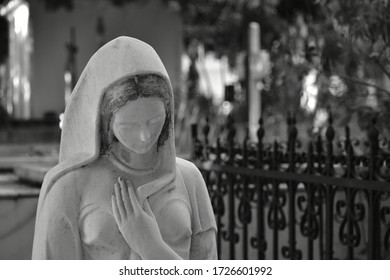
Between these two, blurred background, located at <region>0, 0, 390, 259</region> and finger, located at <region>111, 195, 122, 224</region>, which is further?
blurred background, located at <region>0, 0, 390, 259</region>

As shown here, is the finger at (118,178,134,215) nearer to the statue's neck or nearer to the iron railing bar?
the statue's neck

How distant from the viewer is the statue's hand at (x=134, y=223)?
3289mm

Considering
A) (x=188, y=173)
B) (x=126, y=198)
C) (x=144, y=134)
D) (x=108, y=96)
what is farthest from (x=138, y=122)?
(x=188, y=173)

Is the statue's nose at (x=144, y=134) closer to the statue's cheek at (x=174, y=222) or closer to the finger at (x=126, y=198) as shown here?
the finger at (x=126, y=198)

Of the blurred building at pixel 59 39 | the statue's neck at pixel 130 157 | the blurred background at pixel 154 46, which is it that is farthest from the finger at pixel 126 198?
the blurred building at pixel 59 39

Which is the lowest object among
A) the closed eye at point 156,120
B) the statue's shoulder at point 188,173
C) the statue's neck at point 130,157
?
the statue's shoulder at point 188,173

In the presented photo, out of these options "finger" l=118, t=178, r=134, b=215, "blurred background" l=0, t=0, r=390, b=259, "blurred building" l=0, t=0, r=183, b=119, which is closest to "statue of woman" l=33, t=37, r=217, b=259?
"finger" l=118, t=178, r=134, b=215

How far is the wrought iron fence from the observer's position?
5.30 meters

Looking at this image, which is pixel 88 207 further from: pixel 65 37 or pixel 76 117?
pixel 65 37

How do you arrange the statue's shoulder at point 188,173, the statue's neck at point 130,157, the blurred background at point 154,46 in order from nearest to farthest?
1. the statue's neck at point 130,157
2. the statue's shoulder at point 188,173
3. the blurred background at point 154,46

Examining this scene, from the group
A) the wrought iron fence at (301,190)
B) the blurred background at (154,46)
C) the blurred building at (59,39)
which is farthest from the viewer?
the blurred building at (59,39)

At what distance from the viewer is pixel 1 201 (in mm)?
6645

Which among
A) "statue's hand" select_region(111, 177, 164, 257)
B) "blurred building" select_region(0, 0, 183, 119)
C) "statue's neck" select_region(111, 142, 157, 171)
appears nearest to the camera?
"statue's hand" select_region(111, 177, 164, 257)

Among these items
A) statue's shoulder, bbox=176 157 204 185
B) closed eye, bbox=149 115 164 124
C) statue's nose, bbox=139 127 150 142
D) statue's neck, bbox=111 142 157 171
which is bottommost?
statue's shoulder, bbox=176 157 204 185
